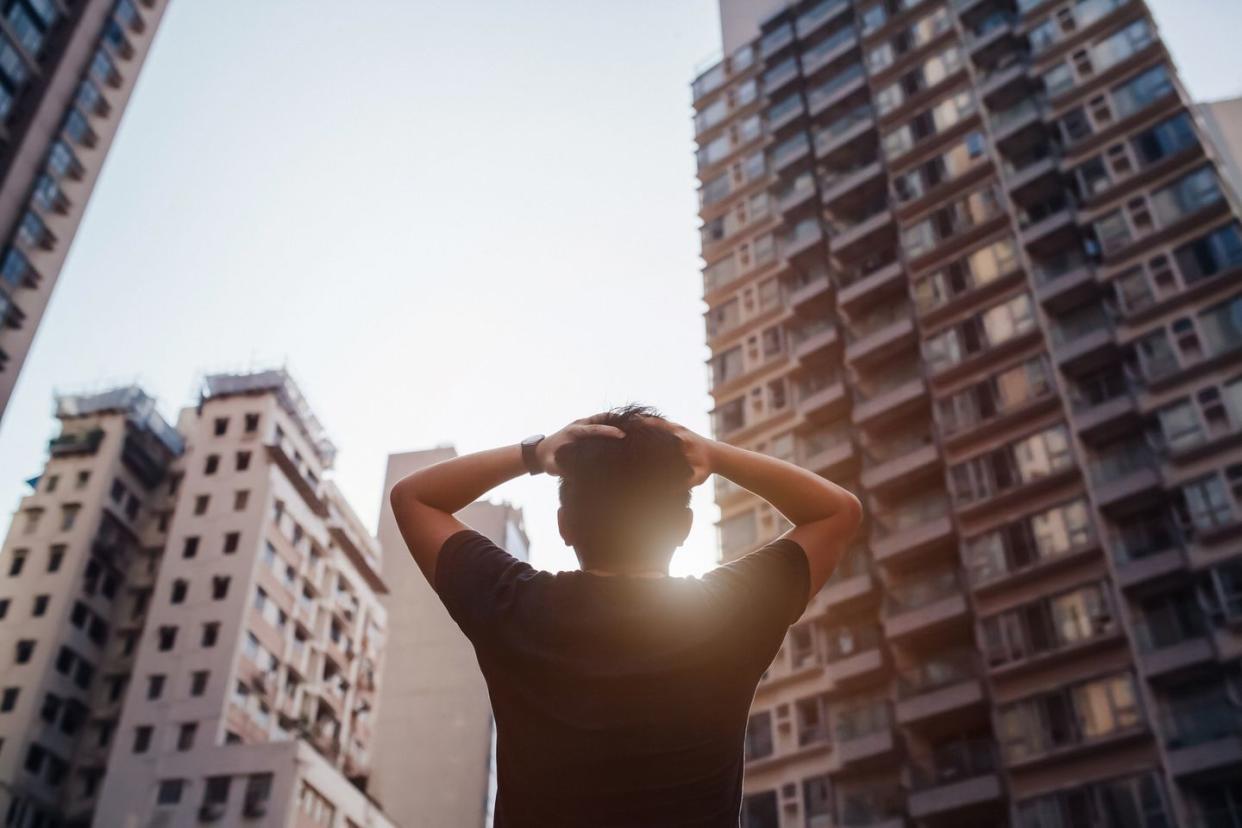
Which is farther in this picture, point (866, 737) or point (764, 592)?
point (866, 737)

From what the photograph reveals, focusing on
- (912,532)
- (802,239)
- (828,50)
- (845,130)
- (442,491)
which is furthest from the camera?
(828,50)

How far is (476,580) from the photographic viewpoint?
2.87 m

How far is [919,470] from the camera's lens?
43906 millimetres

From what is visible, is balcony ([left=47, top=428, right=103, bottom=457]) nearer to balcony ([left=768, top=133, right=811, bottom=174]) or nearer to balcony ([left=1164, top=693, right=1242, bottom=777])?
balcony ([left=768, top=133, right=811, bottom=174])

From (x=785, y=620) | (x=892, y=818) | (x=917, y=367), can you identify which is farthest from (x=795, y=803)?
(x=785, y=620)

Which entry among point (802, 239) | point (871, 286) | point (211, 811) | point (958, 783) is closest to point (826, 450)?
point (871, 286)

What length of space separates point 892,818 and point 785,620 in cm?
3901

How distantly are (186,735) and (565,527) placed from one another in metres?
61.0

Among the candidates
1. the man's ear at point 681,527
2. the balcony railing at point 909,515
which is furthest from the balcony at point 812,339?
the man's ear at point 681,527

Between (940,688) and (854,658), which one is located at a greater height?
(854,658)

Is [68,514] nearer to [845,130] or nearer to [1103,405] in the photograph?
[845,130]

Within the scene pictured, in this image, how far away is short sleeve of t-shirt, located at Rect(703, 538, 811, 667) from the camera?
276 centimetres

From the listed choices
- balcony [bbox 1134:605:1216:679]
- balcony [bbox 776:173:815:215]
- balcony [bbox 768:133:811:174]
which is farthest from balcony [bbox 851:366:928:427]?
balcony [bbox 768:133:811:174]

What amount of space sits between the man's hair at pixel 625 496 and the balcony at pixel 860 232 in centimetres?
5049
